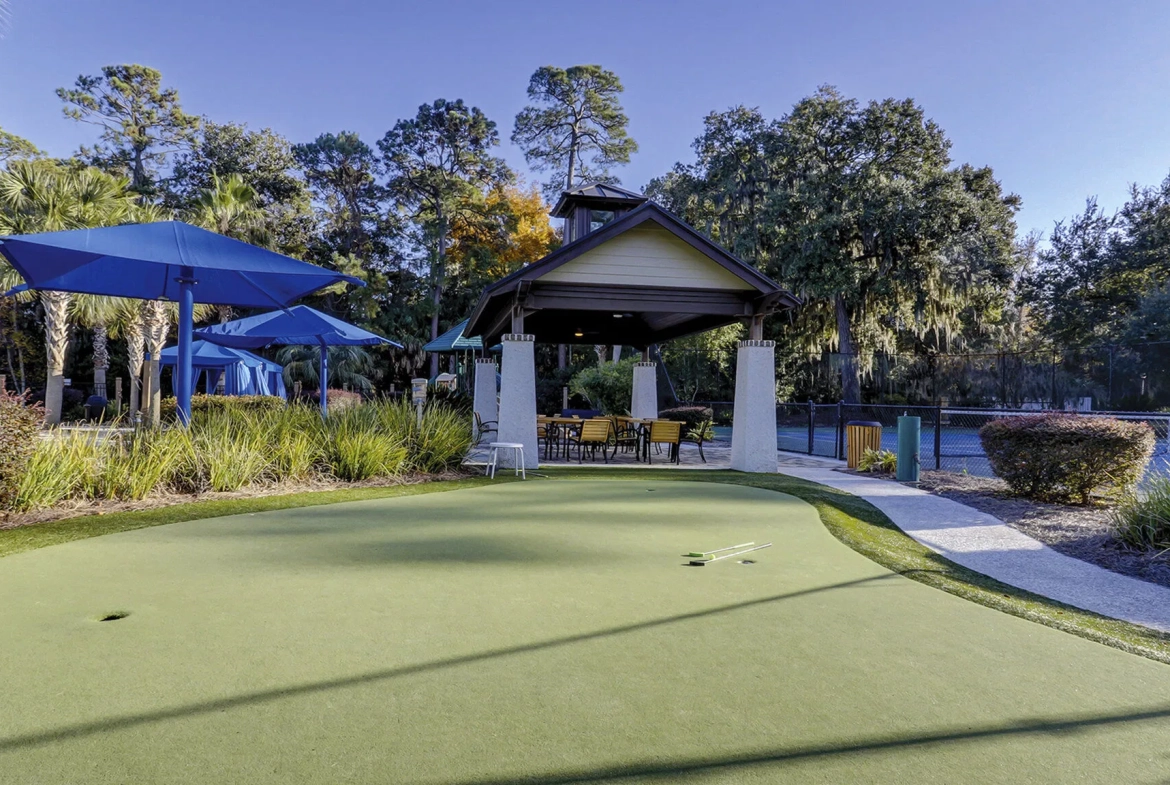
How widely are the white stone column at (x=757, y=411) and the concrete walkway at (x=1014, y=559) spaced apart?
2285 mm

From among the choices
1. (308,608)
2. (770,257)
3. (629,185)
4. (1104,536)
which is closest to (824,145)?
(770,257)

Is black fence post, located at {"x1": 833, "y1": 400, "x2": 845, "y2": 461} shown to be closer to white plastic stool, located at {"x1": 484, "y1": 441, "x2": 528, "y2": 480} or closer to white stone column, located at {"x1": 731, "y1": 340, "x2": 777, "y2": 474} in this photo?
white stone column, located at {"x1": 731, "y1": 340, "x2": 777, "y2": 474}

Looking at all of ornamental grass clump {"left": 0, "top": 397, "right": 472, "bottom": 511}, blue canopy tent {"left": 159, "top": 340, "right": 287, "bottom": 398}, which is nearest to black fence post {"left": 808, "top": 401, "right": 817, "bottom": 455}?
ornamental grass clump {"left": 0, "top": 397, "right": 472, "bottom": 511}

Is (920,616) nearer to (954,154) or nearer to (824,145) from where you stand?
(824,145)

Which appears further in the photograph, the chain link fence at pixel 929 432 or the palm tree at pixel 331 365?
the palm tree at pixel 331 365

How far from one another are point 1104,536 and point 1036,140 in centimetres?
1913

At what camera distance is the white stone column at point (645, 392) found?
17.8m

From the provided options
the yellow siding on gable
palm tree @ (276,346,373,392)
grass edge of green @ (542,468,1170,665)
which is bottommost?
grass edge of green @ (542,468,1170,665)

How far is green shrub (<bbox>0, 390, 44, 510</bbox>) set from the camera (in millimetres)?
6211

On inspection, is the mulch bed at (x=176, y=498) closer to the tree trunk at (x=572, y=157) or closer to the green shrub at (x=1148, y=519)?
the green shrub at (x=1148, y=519)

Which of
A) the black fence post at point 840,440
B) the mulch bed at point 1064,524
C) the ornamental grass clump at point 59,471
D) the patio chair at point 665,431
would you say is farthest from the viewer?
the black fence post at point 840,440

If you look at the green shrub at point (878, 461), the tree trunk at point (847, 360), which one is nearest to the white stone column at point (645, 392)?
the green shrub at point (878, 461)

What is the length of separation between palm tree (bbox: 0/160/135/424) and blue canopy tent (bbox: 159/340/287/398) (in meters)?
2.62

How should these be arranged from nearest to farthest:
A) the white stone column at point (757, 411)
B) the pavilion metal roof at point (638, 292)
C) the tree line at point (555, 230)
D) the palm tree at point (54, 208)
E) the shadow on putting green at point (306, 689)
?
the shadow on putting green at point (306, 689) → the pavilion metal roof at point (638, 292) → the white stone column at point (757, 411) → the palm tree at point (54, 208) → the tree line at point (555, 230)
